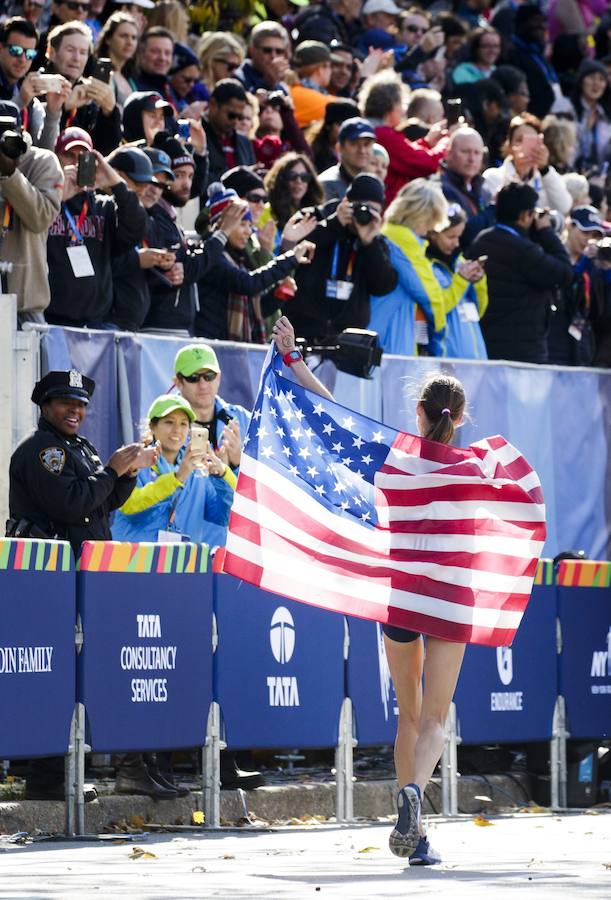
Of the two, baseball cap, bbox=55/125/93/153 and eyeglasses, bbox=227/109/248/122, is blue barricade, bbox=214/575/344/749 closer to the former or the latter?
baseball cap, bbox=55/125/93/153

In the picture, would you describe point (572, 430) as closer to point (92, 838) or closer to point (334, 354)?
point (334, 354)

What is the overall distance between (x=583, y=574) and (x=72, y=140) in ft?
14.1

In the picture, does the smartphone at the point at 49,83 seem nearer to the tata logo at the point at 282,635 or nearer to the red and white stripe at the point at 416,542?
the tata logo at the point at 282,635

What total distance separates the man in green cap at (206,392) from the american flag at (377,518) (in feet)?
8.06

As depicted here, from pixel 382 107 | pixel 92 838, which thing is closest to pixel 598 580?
pixel 92 838

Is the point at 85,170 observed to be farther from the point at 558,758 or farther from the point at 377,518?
the point at 558,758

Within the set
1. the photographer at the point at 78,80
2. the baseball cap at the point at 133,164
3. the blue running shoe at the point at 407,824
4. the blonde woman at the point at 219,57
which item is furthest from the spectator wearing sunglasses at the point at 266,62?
the blue running shoe at the point at 407,824

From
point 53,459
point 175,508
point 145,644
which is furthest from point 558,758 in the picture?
point 53,459

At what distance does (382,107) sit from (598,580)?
5.92 metres

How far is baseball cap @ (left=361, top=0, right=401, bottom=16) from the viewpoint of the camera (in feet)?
74.1

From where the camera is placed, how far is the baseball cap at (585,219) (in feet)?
59.2

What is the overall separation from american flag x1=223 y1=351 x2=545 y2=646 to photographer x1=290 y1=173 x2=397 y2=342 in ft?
16.0

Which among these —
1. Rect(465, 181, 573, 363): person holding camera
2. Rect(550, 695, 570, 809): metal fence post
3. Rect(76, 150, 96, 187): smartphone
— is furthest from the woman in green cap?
Rect(465, 181, 573, 363): person holding camera

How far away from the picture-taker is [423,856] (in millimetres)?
8641
